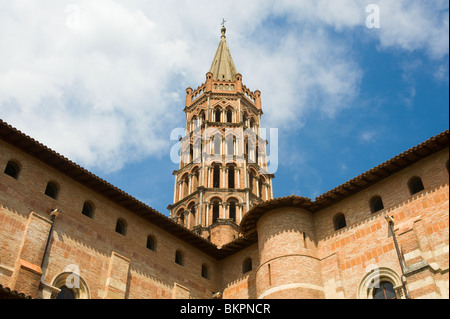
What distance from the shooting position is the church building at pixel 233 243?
18.7 metres

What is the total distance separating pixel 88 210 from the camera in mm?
22484

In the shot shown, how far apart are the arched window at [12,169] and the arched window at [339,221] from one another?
13.6 meters

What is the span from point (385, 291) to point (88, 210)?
1284cm

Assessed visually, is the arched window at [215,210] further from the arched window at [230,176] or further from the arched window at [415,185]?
the arched window at [415,185]

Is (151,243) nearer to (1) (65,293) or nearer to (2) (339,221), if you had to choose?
→ (1) (65,293)

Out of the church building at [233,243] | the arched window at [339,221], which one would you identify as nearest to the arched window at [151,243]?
the church building at [233,243]

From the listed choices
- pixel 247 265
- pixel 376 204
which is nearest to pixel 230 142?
pixel 247 265

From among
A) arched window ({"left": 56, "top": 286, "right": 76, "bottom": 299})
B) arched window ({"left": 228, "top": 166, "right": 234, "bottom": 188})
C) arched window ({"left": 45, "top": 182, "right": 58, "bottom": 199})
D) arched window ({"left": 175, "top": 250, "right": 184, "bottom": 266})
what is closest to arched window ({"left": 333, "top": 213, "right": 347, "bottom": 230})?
arched window ({"left": 175, "top": 250, "right": 184, "bottom": 266})

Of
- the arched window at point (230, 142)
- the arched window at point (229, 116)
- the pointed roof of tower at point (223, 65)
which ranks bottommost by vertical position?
the arched window at point (230, 142)

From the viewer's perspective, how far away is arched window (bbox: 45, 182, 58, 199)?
2136cm

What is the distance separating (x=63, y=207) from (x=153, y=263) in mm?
5034

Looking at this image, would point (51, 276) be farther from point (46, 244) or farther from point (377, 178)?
point (377, 178)
